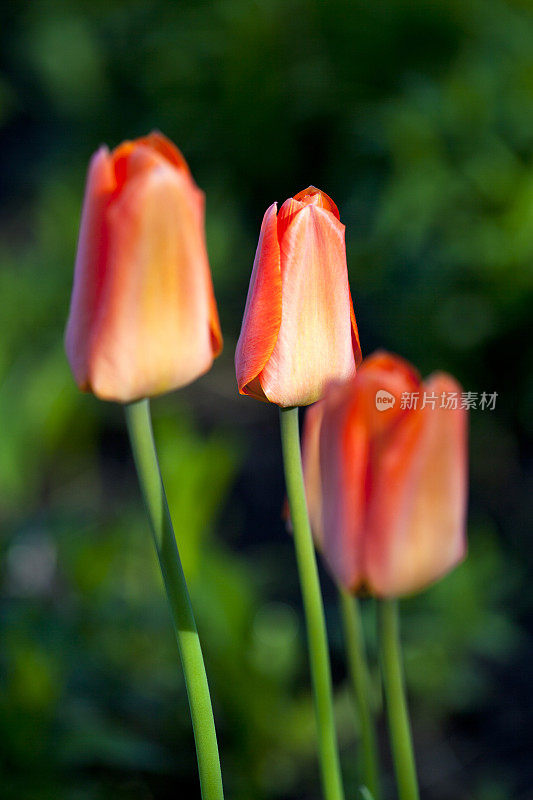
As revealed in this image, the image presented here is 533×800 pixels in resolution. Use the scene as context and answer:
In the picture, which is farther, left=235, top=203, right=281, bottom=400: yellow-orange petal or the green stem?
the green stem

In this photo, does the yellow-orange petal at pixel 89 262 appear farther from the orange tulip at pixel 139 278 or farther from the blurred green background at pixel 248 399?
the blurred green background at pixel 248 399

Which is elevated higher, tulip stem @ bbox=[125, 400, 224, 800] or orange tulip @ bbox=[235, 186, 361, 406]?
orange tulip @ bbox=[235, 186, 361, 406]

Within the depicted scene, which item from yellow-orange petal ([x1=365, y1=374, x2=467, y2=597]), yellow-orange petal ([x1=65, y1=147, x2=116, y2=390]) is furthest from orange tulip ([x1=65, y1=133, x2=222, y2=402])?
yellow-orange petal ([x1=365, y1=374, x2=467, y2=597])

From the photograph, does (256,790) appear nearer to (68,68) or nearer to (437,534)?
(437,534)

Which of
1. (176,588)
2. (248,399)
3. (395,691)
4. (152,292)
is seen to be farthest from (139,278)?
(248,399)

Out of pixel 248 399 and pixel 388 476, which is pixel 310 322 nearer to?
pixel 388 476

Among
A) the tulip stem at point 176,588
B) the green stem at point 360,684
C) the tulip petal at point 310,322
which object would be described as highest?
the tulip petal at point 310,322

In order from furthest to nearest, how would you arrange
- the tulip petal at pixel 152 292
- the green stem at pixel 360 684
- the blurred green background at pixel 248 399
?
the blurred green background at pixel 248 399
the green stem at pixel 360 684
the tulip petal at pixel 152 292

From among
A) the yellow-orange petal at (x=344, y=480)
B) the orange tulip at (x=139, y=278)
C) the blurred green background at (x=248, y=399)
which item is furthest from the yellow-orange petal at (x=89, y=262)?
the blurred green background at (x=248, y=399)

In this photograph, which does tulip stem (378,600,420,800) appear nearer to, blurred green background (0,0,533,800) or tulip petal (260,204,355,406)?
tulip petal (260,204,355,406)
